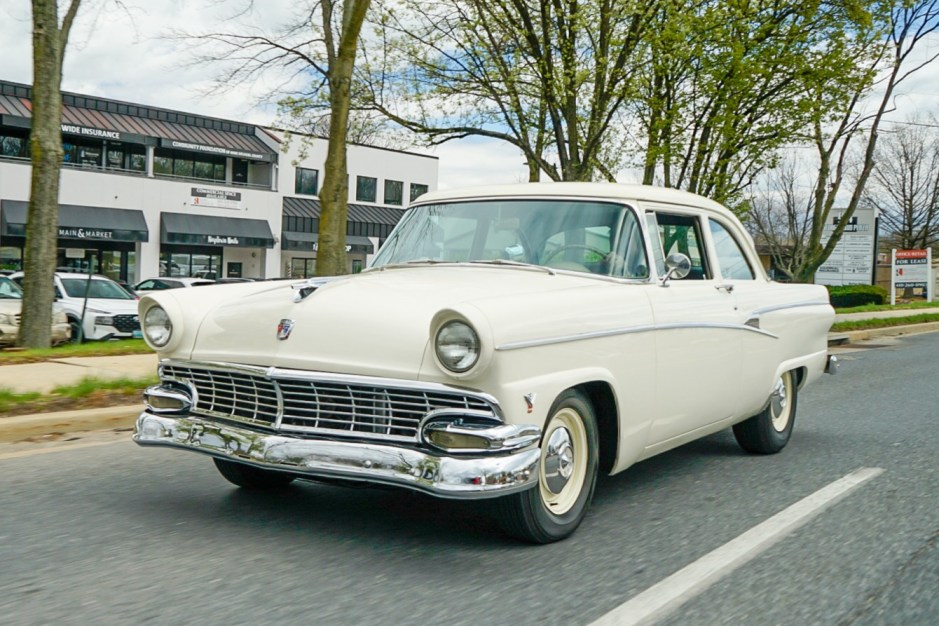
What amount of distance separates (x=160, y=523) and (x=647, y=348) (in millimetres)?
2373

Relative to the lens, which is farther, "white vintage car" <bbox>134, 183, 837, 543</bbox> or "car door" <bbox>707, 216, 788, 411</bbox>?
"car door" <bbox>707, 216, 788, 411</bbox>

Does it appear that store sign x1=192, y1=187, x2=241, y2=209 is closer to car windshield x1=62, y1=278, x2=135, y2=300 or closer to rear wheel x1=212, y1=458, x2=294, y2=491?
car windshield x1=62, y1=278, x2=135, y2=300

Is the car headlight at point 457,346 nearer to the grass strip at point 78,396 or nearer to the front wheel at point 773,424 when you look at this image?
the front wheel at point 773,424

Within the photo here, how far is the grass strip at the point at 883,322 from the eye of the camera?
19.7 metres

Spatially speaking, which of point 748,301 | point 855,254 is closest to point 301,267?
point 855,254

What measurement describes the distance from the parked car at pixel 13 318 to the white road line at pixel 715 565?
34.5 ft

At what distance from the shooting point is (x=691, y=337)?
489cm

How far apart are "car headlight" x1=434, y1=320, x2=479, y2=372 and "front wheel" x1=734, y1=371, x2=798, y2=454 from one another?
311 cm

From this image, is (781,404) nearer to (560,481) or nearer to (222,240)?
(560,481)

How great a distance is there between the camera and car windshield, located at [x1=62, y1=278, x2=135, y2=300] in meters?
16.0

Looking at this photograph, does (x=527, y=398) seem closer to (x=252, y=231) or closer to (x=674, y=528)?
(x=674, y=528)

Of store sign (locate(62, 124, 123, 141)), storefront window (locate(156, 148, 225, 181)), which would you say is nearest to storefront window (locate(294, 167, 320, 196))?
storefront window (locate(156, 148, 225, 181))

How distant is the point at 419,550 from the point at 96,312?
1253cm

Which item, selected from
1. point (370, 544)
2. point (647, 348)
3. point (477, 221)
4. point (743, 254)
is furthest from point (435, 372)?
point (743, 254)
